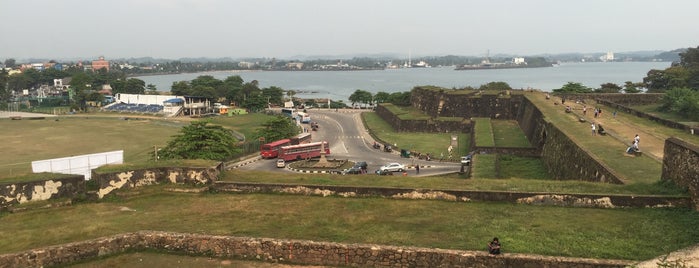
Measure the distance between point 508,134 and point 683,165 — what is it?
30.6 meters

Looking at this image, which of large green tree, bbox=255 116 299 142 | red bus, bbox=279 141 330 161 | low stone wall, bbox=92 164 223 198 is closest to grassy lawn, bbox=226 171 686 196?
low stone wall, bbox=92 164 223 198

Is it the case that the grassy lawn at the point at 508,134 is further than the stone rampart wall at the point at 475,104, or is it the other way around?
the stone rampart wall at the point at 475,104

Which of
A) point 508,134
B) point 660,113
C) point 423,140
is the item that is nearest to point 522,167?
point 508,134

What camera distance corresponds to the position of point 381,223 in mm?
12461

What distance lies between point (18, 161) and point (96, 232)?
32256 mm

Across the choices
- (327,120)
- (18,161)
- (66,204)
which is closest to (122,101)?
(327,120)

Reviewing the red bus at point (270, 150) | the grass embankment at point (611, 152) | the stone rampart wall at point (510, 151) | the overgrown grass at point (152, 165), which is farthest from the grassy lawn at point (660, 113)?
the overgrown grass at point (152, 165)

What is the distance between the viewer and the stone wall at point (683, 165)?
463 inches

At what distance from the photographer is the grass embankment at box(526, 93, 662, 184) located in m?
16.5

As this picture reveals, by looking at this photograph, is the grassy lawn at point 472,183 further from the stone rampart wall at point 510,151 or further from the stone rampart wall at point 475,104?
the stone rampart wall at point 475,104

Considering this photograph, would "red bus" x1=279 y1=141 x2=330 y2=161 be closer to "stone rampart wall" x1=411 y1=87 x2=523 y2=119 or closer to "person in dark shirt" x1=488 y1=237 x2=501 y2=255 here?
"stone rampart wall" x1=411 y1=87 x2=523 y2=119

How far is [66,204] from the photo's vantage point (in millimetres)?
14594

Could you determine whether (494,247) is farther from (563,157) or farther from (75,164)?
(75,164)

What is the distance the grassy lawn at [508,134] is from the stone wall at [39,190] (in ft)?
92.4
